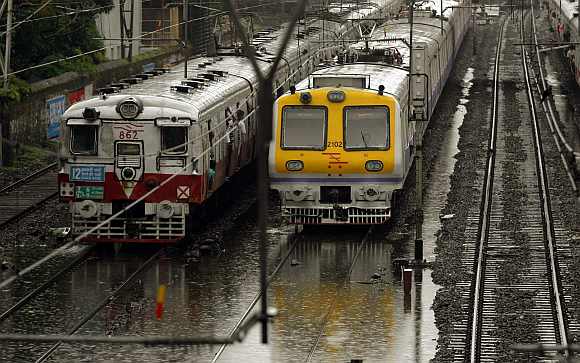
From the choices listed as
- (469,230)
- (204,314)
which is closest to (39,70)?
(469,230)

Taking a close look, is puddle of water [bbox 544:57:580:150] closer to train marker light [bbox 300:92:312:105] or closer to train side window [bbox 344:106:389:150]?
train side window [bbox 344:106:389:150]

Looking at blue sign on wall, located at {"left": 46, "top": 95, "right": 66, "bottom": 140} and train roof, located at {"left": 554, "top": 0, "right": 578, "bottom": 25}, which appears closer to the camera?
blue sign on wall, located at {"left": 46, "top": 95, "right": 66, "bottom": 140}

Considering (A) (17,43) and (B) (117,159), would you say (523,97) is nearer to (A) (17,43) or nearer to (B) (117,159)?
(A) (17,43)

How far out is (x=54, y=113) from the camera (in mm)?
35344

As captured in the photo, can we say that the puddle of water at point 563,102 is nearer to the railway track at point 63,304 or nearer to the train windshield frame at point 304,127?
the train windshield frame at point 304,127

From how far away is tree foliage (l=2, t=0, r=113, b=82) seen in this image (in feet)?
117

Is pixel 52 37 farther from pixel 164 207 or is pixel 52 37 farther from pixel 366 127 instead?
pixel 164 207

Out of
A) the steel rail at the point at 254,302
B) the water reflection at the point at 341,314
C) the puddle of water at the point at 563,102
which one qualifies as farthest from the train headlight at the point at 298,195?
the puddle of water at the point at 563,102

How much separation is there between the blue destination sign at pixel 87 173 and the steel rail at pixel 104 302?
1.54m

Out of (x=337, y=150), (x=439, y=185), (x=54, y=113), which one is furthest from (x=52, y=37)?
(x=337, y=150)

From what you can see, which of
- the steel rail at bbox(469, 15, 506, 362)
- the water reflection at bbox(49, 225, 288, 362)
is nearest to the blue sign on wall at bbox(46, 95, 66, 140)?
the steel rail at bbox(469, 15, 506, 362)

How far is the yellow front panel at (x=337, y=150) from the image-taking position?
875 inches

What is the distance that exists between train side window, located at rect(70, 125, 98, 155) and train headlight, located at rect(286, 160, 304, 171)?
→ 340 cm

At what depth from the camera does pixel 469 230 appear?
23.2 metres
